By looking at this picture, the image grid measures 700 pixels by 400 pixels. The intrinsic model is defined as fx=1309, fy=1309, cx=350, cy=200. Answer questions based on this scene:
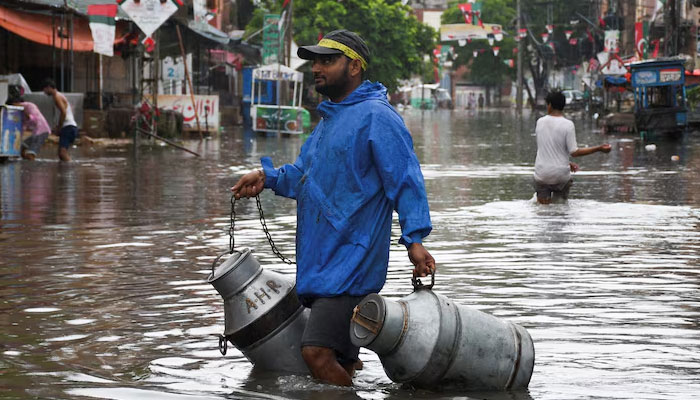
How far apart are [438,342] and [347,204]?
0.67 meters

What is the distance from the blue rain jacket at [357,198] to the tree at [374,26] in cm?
5629

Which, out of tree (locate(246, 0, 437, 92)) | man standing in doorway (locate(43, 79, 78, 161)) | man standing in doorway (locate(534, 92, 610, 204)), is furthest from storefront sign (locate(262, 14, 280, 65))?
man standing in doorway (locate(534, 92, 610, 204))

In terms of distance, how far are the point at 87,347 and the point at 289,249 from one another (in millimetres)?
4335

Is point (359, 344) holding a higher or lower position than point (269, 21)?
lower

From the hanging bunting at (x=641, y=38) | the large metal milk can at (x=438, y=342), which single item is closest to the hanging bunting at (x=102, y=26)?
the large metal milk can at (x=438, y=342)

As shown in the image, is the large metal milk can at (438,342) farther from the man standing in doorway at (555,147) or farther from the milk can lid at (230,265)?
the man standing in doorway at (555,147)

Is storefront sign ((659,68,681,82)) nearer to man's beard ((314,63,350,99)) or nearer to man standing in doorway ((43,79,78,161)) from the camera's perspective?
man standing in doorway ((43,79,78,161))

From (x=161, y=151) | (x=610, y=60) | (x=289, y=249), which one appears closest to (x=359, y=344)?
(x=289, y=249)

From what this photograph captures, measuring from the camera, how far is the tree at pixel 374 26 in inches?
2499

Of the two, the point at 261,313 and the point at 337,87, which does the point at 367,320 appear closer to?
the point at 261,313

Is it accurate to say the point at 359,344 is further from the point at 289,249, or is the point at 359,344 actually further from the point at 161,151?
the point at 161,151

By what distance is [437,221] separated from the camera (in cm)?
1314

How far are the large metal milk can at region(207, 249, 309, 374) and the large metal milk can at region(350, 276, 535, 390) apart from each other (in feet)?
2.10

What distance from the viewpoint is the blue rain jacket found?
519 cm
